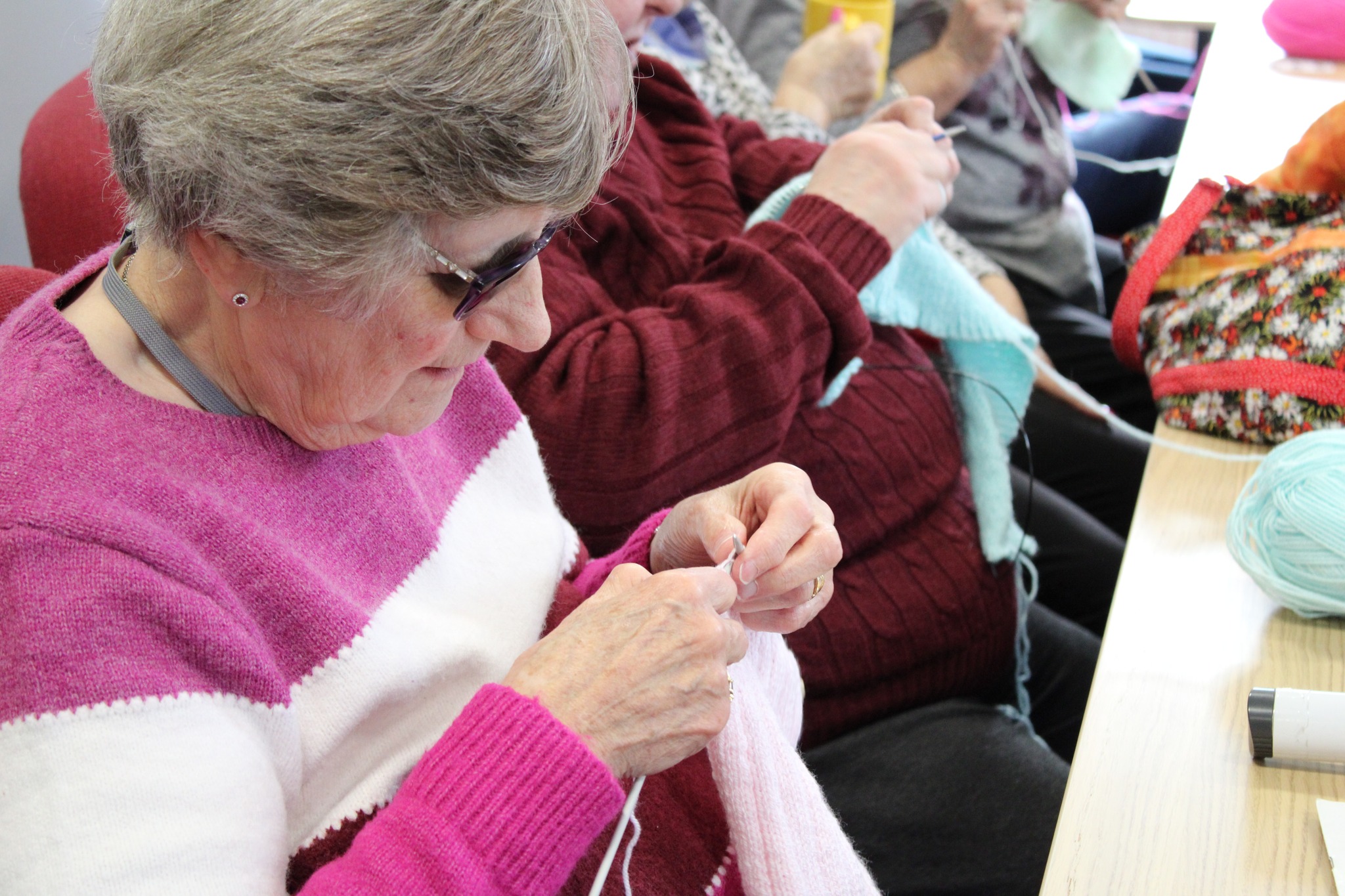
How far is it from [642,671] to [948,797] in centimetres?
53

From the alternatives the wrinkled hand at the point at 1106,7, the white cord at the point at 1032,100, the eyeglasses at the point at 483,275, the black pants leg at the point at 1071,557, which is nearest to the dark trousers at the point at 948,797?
the black pants leg at the point at 1071,557

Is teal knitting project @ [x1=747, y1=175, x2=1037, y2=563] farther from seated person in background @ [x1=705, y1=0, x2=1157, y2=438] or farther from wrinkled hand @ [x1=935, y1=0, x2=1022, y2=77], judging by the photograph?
wrinkled hand @ [x1=935, y1=0, x2=1022, y2=77]

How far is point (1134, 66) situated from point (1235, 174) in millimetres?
757

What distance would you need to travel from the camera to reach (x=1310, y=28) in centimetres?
210

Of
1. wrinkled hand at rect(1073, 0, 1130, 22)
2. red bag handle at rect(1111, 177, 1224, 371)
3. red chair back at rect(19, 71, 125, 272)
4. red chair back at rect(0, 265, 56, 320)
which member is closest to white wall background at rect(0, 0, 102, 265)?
red chair back at rect(19, 71, 125, 272)

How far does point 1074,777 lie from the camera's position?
2.76 feet

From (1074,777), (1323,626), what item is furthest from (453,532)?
(1323,626)

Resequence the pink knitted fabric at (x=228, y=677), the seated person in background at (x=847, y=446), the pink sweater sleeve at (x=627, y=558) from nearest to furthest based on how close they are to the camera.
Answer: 1. the pink knitted fabric at (x=228, y=677)
2. the pink sweater sleeve at (x=627, y=558)
3. the seated person in background at (x=847, y=446)

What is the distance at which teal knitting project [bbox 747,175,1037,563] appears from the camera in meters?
1.42

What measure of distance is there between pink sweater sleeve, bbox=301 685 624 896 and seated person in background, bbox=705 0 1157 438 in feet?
5.06

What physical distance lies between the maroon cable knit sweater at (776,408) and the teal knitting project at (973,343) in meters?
0.03

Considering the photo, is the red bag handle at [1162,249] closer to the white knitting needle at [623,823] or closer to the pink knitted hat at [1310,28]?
the white knitting needle at [623,823]

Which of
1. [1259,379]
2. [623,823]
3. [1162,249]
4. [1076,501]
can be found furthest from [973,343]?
[623,823]

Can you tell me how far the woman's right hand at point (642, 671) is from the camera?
756mm
